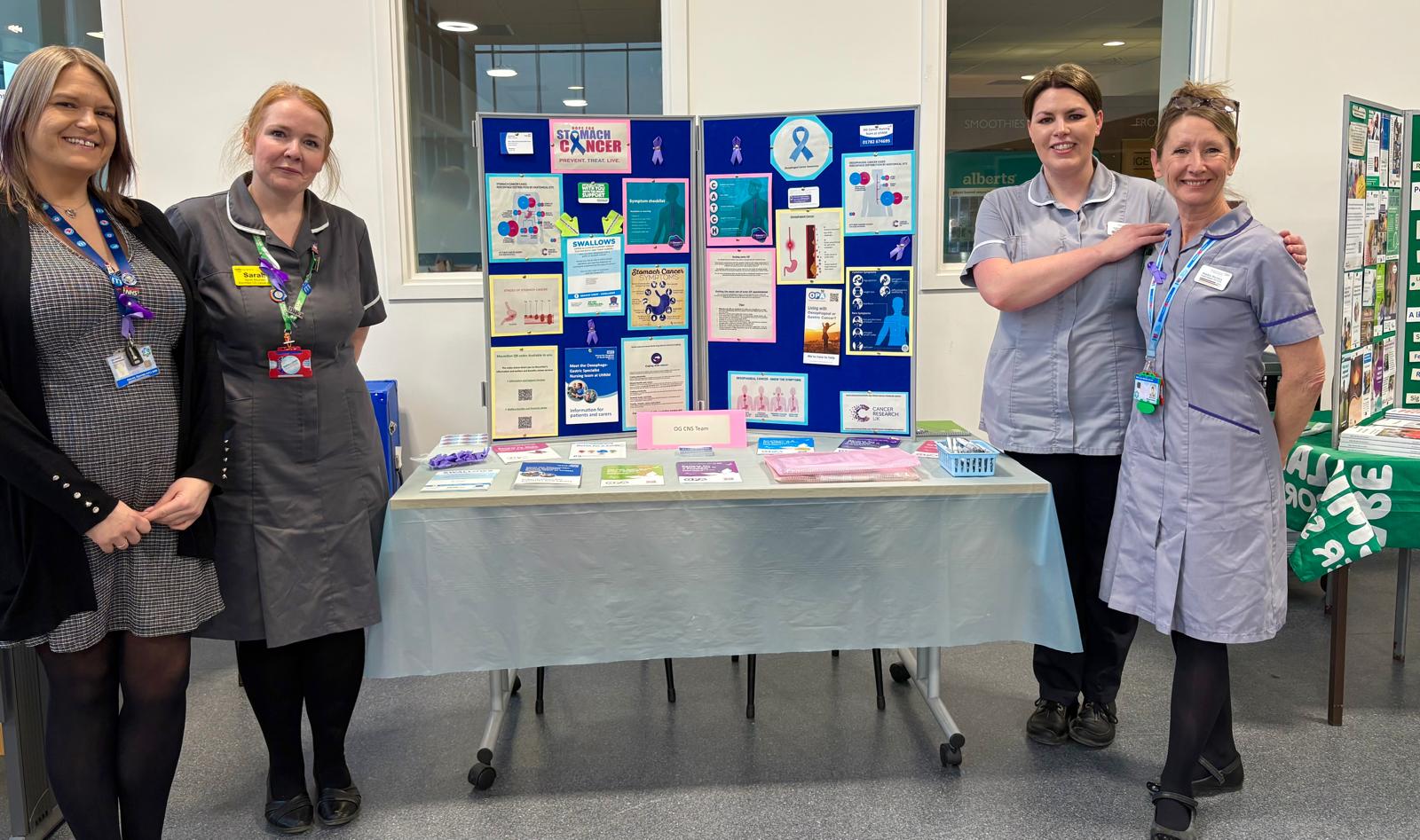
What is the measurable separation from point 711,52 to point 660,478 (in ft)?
6.60

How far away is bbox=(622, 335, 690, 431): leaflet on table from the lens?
103 inches

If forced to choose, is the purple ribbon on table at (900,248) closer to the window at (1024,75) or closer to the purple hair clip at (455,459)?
the purple hair clip at (455,459)

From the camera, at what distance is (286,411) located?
1.94 meters

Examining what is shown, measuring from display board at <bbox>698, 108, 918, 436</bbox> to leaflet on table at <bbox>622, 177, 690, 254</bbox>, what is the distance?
0.06 metres

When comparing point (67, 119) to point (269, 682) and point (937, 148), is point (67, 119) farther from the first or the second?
point (937, 148)

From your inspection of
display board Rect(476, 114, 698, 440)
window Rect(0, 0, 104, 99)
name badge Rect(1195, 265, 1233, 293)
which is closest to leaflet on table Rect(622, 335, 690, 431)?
display board Rect(476, 114, 698, 440)

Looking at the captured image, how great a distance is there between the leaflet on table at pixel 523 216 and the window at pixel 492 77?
4.13 ft

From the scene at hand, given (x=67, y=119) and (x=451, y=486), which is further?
(x=451, y=486)

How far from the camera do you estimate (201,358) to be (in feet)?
5.94

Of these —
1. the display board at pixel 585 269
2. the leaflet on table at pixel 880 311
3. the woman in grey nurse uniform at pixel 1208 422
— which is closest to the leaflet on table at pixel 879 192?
the leaflet on table at pixel 880 311

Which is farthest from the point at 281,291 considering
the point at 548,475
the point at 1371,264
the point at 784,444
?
the point at 1371,264

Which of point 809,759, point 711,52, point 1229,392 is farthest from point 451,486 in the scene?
point 711,52

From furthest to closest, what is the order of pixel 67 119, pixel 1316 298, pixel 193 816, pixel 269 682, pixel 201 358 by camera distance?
pixel 1316 298
pixel 193 816
pixel 269 682
pixel 201 358
pixel 67 119

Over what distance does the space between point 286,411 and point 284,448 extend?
0.08 m
